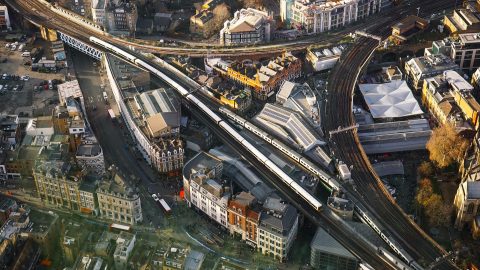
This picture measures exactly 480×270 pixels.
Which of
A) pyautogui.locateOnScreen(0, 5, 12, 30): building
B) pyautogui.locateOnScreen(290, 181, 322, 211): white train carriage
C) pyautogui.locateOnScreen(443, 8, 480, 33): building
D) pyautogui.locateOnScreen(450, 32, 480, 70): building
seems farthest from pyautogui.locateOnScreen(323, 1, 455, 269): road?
pyautogui.locateOnScreen(0, 5, 12, 30): building

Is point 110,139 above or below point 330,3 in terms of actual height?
below

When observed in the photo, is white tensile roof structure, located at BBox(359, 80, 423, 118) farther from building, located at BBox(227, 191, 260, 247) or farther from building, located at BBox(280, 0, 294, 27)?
building, located at BBox(227, 191, 260, 247)

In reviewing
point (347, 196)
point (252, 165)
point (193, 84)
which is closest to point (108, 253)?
point (252, 165)

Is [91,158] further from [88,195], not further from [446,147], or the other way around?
[446,147]

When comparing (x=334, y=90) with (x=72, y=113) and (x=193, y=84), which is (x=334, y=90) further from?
(x=72, y=113)

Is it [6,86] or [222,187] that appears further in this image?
[6,86]

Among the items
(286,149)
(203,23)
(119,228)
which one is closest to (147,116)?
(119,228)

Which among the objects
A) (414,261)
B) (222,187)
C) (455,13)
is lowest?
(414,261)
